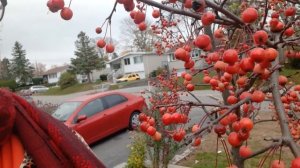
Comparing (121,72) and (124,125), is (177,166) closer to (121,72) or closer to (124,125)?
(124,125)

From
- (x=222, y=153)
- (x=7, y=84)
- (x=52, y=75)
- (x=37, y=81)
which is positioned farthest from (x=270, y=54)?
(x=52, y=75)

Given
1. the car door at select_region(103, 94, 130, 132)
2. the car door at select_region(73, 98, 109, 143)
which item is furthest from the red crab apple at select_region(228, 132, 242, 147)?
the car door at select_region(103, 94, 130, 132)

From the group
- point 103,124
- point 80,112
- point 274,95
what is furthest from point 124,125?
point 274,95

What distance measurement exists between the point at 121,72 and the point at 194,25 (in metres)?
56.8

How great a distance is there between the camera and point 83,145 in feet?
4.91

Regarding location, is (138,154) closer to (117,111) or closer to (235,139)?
(117,111)

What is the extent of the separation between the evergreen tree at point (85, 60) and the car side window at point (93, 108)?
48806 millimetres

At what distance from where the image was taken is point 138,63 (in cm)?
5419

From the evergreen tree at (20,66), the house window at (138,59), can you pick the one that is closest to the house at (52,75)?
the evergreen tree at (20,66)

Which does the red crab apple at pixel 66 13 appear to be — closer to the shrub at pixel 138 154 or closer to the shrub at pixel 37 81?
the shrub at pixel 138 154

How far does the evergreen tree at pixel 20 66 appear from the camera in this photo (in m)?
68.7

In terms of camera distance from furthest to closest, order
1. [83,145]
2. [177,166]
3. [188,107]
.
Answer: [177,166], [188,107], [83,145]

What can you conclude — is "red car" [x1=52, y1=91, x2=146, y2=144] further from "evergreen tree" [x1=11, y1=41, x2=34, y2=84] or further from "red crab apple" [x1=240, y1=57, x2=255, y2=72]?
"evergreen tree" [x1=11, y1=41, x2=34, y2=84]

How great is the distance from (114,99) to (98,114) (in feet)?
3.28
